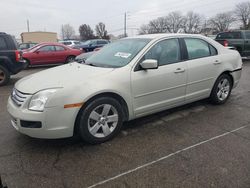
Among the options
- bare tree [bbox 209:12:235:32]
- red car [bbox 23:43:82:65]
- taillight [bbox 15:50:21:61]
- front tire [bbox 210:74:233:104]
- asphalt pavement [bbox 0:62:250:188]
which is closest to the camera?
asphalt pavement [bbox 0:62:250:188]

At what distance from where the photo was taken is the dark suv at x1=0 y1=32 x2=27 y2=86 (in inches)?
288

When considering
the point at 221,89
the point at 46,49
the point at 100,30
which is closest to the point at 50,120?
the point at 221,89

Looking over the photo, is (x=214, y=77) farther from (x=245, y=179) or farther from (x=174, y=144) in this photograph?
(x=245, y=179)

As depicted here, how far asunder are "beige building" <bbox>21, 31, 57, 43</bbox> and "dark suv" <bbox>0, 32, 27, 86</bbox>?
4514 cm

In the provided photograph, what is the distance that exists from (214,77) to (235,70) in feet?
2.46

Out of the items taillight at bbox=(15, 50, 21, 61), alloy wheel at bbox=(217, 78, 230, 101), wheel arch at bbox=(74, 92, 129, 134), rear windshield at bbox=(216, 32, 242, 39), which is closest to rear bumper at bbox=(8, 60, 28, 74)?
taillight at bbox=(15, 50, 21, 61)

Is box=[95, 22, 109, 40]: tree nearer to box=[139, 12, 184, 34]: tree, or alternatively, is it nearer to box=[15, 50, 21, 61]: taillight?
box=[139, 12, 184, 34]: tree

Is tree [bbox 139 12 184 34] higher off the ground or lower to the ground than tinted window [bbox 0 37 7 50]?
higher

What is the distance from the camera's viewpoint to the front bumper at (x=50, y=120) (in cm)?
277

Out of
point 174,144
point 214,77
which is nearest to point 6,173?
point 174,144

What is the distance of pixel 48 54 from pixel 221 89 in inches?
377

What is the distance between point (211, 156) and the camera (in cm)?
287

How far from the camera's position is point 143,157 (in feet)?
9.39

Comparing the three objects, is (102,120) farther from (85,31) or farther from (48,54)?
(85,31)
